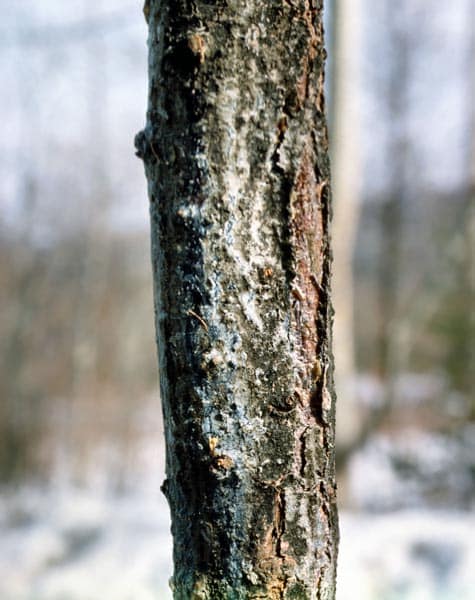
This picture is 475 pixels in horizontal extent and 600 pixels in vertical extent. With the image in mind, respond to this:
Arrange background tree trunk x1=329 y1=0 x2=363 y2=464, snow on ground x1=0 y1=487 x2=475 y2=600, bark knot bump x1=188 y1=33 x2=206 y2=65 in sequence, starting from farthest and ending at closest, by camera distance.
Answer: background tree trunk x1=329 y1=0 x2=363 y2=464 < snow on ground x1=0 y1=487 x2=475 y2=600 < bark knot bump x1=188 y1=33 x2=206 y2=65

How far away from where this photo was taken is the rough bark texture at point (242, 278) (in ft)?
2.59

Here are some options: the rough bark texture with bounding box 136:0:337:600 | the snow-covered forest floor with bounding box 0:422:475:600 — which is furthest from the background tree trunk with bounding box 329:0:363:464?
the rough bark texture with bounding box 136:0:337:600

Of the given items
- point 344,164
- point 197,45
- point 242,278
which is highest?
point 344,164

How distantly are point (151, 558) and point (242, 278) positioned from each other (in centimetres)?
375

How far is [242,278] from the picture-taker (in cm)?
80

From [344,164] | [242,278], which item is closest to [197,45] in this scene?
[242,278]

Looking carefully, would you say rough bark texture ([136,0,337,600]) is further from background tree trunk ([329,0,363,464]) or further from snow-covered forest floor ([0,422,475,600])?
background tree trunk ([329,0,363,464])

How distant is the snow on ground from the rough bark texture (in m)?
3.08

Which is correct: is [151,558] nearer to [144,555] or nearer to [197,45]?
[144,555]

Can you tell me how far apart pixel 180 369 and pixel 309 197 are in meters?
0.28

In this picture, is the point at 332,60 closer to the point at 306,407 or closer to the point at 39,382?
the point at 306,407

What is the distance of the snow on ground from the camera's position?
3.70 metres

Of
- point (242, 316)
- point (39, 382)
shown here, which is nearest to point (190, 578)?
point (242, 316)

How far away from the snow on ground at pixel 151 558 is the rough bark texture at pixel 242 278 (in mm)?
3075
